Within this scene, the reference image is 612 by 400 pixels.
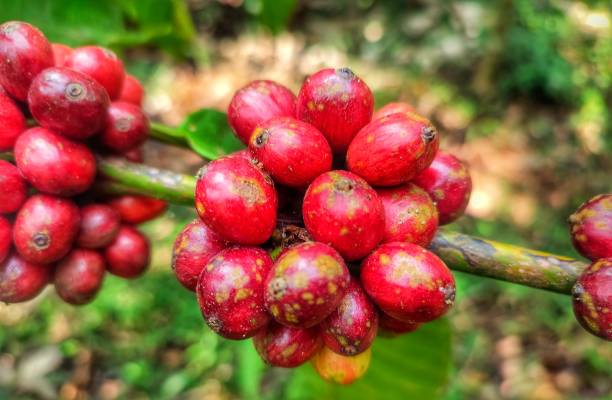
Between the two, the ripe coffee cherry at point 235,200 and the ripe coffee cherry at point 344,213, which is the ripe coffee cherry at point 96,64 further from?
the ripe coffee cherry at point 344,213

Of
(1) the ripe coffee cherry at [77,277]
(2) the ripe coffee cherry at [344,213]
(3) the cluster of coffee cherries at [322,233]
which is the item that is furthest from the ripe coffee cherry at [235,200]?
(1) the ripe coffee cherry at [77,277]

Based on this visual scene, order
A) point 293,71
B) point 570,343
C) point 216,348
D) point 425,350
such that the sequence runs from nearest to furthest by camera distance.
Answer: point 425,350 → point 216,348 → point 570,343 → point 293,71

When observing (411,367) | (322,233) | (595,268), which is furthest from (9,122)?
(411,367)

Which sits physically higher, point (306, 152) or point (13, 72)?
point (13, 72)

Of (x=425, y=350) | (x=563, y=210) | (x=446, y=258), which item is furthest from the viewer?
(x=563, y=210)

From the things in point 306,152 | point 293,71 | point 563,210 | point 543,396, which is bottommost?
point 543,396

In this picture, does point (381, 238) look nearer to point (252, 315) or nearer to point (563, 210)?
point (252, 315)

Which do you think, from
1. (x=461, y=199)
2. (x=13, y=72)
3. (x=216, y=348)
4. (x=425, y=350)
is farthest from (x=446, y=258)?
(x=216, y=348)

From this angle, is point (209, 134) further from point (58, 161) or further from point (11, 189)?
point (11, 189)
